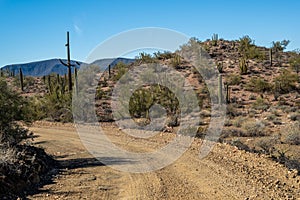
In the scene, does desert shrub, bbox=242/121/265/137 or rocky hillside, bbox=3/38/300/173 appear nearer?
rocky hillside, bbox=3/38/300/173

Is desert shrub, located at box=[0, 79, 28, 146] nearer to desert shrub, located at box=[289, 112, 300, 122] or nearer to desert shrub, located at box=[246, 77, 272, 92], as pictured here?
desert shrub, located at box=[289, 112, 300, 122]

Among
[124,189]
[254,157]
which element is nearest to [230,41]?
[254,157]

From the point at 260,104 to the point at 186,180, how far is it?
64.1 ft

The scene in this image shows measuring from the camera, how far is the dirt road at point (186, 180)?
8266mm

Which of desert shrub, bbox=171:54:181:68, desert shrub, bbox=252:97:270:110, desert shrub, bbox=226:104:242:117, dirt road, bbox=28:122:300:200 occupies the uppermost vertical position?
desert shrub, bbox=171:54:181:68

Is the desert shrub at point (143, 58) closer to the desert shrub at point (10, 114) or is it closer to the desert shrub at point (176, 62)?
the desert shrub at point (176, 62)

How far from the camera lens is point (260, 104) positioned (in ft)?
90.6

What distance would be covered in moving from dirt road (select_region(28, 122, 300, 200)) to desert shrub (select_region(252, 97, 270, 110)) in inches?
553

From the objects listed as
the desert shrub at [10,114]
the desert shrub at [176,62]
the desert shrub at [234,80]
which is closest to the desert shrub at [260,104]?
the desert shrub at [234,80]

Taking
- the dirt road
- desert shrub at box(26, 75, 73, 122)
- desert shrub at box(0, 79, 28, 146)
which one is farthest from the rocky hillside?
desert shrub at box(0, 79, 28, 146)

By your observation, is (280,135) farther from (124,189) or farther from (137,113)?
(124,189)

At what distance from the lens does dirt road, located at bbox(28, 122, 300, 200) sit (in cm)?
827

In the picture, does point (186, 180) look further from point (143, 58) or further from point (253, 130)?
point (143, 58)

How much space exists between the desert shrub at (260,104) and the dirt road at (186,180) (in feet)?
46.1
